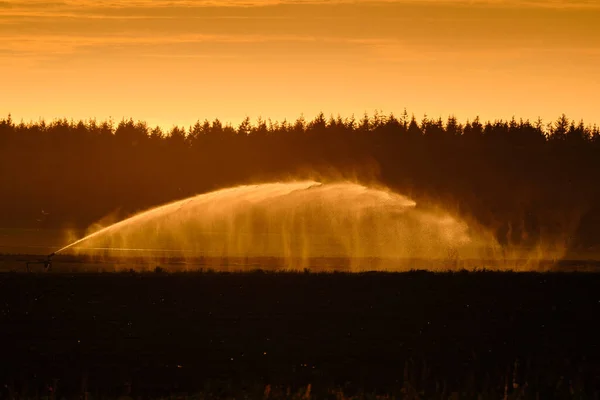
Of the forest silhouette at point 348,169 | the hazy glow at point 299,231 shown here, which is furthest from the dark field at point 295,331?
the forest silhouette at point 348,169

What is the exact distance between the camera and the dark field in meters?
28.0

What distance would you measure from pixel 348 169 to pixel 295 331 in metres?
135

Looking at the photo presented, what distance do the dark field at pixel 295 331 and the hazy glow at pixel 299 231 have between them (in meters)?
9.23

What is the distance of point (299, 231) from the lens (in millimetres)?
119062

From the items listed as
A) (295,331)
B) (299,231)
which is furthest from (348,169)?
(295,331)

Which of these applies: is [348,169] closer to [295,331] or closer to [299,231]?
[299,231]

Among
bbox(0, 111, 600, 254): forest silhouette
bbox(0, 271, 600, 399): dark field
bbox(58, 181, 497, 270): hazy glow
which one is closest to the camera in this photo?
bbox(0, 271, 600, 399): dark field

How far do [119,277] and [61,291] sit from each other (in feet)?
8.92

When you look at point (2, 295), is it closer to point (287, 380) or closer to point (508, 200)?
point (287, 380)

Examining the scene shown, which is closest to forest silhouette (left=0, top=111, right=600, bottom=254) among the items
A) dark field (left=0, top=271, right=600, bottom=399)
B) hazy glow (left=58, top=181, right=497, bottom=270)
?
hazy glow (left=58, top=181, right=497, bottom=270)

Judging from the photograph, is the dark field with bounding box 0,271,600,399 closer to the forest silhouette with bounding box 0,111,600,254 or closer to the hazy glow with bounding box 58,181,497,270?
the hazy glow with bounding box 58,181,497,270

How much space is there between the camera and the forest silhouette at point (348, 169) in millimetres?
129250

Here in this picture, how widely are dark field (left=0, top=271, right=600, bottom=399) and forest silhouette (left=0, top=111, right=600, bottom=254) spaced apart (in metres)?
60.5

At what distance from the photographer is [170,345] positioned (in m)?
31.9
